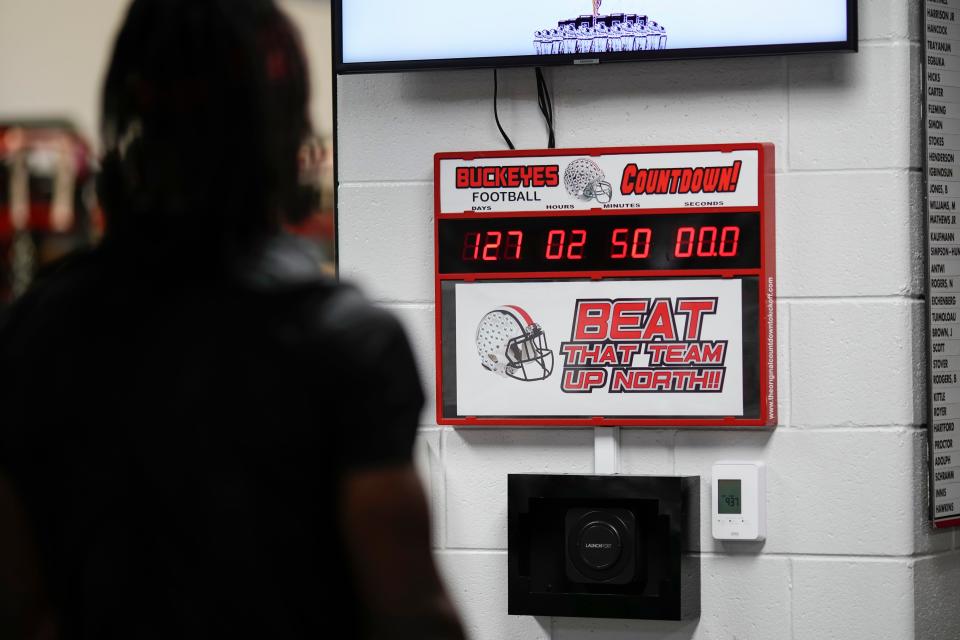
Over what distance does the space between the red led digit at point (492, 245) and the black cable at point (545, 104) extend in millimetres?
201

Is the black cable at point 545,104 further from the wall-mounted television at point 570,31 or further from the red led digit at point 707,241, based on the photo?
the red led digit at point 707,241

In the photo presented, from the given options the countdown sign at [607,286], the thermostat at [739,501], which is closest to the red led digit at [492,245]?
the countdown sign at [607,286]

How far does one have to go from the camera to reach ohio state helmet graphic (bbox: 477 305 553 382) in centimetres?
244

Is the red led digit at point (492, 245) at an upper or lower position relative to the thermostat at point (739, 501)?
upper

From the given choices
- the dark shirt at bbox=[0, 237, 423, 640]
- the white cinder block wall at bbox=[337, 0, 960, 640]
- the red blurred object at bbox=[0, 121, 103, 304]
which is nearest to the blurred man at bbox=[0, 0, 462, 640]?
the dark shirt at bbox=[0, 237, 423, 640]

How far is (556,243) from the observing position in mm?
2432

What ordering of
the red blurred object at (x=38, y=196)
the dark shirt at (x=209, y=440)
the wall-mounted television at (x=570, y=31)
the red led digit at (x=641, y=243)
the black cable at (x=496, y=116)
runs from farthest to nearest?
the red blurred object at (x=38, y=196), the black cable at (x=496, y=116), the red led digit at (x=641, y=243), the wall-mounted television at (x=570, y=31), the dark shirt at (x=209, y=440)

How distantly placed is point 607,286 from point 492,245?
23 cm

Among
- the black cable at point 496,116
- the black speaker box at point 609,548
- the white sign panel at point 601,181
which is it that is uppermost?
the black cable at point 496,116

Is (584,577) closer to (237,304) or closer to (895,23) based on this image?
(895,23)

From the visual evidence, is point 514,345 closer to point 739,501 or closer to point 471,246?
point 471,246

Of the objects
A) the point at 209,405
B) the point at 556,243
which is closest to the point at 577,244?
the point at 556,243

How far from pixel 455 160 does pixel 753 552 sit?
0.92 meters

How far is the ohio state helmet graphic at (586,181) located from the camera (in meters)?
2.42
